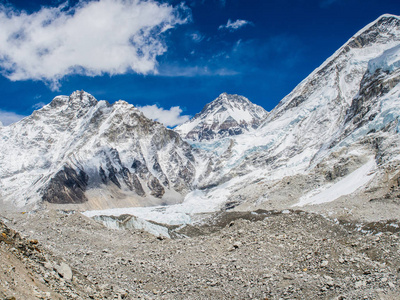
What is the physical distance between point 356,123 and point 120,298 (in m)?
121

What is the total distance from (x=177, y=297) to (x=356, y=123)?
385ft

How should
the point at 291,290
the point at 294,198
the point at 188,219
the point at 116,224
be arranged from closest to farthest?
the point at 291,290, the point at 116,224, the point at 294,198, the point at 188,219

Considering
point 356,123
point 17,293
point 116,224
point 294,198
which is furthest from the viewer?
point 356,123

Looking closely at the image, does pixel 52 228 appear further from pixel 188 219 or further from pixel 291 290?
pixel 188 219

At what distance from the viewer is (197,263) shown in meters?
24.1

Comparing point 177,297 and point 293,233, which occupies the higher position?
point 293,233

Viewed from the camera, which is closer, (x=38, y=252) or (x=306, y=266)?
(x=38, y=252)

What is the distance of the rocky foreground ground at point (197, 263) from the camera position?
15.7 meters

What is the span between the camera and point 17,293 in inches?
456

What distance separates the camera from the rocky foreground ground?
15.7m

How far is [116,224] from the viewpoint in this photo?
42.7m

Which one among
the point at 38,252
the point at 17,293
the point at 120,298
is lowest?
the point at 120,298

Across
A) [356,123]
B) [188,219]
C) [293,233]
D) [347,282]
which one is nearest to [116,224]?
[293,233]

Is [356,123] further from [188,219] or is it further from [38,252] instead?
[38,252]
